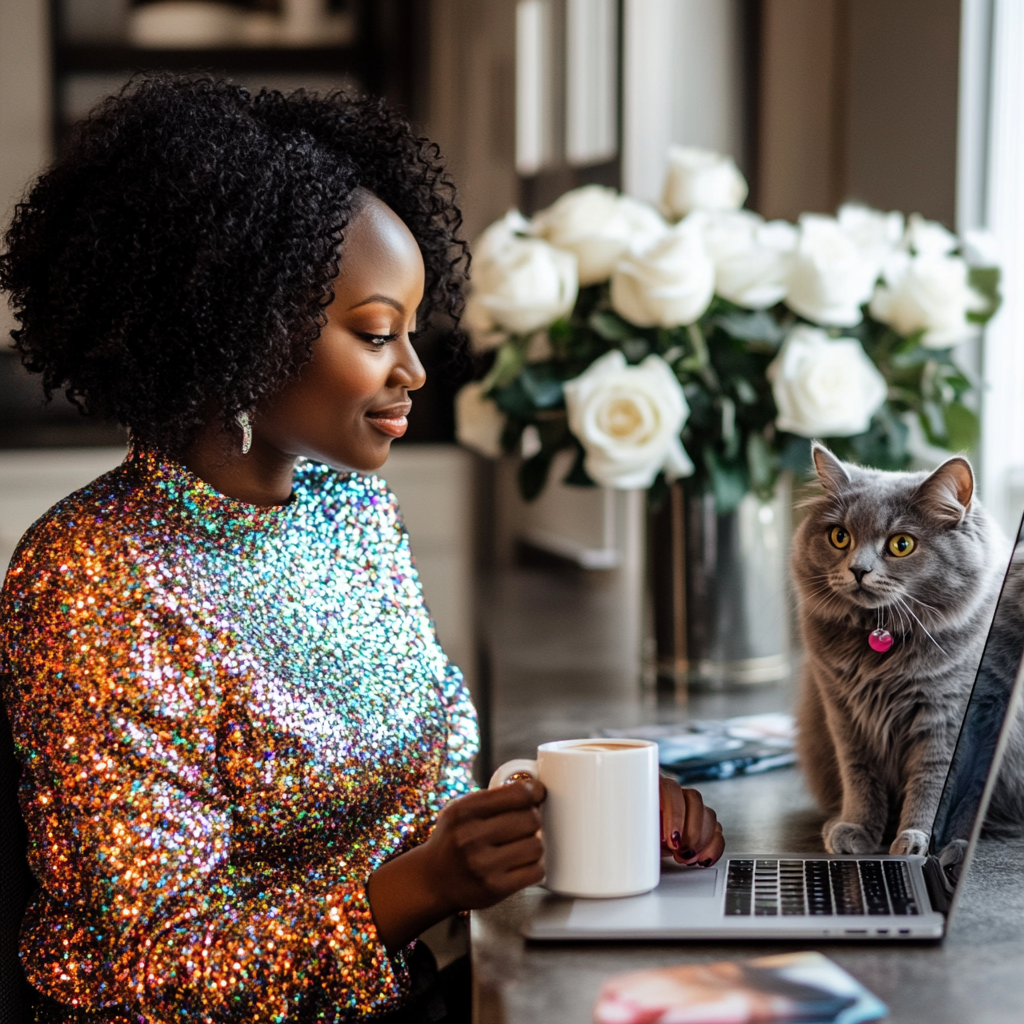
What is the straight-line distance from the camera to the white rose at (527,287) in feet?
5.04

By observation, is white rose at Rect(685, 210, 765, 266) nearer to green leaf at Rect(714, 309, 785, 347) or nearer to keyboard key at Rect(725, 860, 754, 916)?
green leaf at Rect(714, 309, 785, 347)

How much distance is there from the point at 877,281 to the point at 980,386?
202 mm

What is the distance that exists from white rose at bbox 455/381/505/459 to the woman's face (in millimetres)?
672

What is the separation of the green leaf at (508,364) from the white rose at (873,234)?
0.43m

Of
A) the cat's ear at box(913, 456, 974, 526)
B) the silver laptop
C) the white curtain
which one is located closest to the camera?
the silver laptop

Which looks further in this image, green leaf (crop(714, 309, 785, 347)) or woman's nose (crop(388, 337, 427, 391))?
green leaf (crop(714, 309, 785, 347))

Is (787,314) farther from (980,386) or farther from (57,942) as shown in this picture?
(57,942)

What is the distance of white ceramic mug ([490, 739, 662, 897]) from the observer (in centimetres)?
80

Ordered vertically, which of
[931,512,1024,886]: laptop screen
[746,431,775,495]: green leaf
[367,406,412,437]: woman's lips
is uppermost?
[367,406,412,437]: woman's lips

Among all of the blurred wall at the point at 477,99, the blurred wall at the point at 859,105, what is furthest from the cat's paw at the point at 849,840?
the blurred wall at the point at 477,99

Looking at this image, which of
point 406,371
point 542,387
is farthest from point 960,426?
point 406,371

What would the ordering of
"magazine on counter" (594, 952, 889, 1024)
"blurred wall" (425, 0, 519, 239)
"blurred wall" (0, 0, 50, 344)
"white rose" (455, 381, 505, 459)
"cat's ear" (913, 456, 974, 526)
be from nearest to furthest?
1. "magazine on counter" (594, 952, 889, 1024)
2. "cat's ear" (913, 456, 974, 526)
3. "white rose" (455, 381, 505, 459)
4. "blurred wall" (425, 0, 519, 239)
5. "blurred wall" (0, 0, 50, 344)

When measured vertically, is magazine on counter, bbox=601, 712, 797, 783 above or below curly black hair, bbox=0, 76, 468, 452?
below

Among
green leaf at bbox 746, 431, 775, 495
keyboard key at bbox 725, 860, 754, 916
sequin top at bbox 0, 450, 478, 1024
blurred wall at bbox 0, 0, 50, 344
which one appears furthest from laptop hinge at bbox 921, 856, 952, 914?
blurred wall at bbox 0, 0, 50, 344
